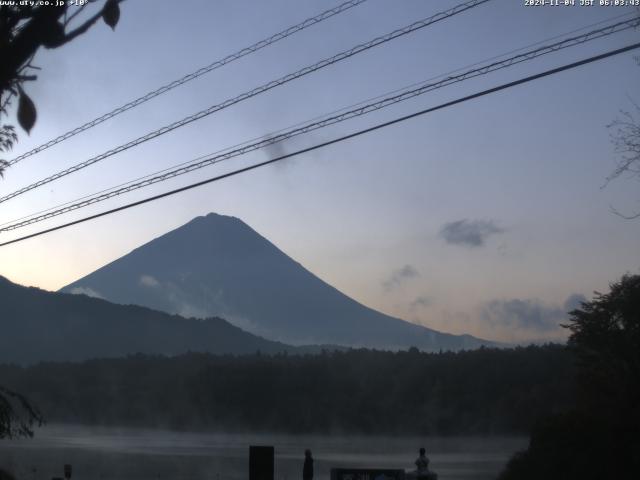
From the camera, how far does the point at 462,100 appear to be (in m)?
14.3

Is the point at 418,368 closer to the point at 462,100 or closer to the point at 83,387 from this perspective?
the point at 83,387

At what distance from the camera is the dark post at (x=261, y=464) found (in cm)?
1916

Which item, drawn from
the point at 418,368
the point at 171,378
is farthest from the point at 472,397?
the point at 171,378

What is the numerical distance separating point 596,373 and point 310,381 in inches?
5596

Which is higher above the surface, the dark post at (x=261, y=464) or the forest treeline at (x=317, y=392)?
the forest treeline at (x=317, y=392)

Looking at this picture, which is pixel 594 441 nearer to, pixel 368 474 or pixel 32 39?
pixel 368 474

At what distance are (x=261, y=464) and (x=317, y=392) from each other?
535ft

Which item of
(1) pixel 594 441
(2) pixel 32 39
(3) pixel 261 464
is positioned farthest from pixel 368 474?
(2) pixel 32 39

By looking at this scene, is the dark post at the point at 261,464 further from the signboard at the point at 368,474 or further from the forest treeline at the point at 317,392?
the forest treeline at the point at 317,392

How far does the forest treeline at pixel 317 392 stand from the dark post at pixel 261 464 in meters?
126

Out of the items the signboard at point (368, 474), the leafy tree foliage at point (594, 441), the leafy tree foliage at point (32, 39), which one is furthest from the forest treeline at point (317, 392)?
the leafy tree foliage at point (32, 39)

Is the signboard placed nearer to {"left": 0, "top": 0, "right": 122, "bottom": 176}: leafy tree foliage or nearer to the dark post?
the dark post

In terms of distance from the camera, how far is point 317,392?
180375 mm

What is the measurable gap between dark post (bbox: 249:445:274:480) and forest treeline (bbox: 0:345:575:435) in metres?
126
